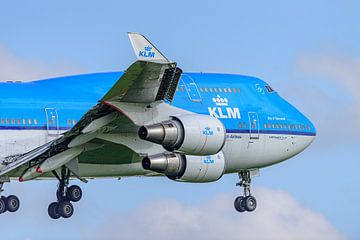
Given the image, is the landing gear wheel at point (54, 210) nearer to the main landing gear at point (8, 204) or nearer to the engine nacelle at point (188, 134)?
the main landing gear at point (8, 204)

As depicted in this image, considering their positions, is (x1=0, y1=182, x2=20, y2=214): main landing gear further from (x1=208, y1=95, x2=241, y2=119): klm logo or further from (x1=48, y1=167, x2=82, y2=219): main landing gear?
(x1=208, y1=95, x2=241, y2=119): klm logo

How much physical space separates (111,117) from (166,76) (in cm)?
245

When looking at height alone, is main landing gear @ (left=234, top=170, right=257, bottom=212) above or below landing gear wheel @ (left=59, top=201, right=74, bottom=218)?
above

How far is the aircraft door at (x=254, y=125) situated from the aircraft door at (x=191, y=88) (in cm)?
261

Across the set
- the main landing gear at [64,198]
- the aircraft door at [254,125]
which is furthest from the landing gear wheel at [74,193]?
the aircraft door at [254,125]

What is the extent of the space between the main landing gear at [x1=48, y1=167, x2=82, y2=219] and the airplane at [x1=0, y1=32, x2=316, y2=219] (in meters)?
0.04

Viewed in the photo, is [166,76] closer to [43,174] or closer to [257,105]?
[43,174]

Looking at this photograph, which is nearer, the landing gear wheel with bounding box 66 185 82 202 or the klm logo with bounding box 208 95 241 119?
the landing gear wheel with bounding box 66 185 82 202

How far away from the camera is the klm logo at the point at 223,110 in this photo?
49781mm

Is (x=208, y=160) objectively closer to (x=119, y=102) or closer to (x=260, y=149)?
(x=260, y=149)

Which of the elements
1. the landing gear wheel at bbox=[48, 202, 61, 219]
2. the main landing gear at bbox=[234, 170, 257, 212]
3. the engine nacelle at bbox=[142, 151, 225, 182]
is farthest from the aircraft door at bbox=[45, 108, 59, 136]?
the main landing gear at bbox=[234, 170, 257, 212]

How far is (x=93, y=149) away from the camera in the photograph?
Answer: 152ft

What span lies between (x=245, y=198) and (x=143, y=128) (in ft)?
39.5

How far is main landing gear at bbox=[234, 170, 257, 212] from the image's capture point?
52.4m
